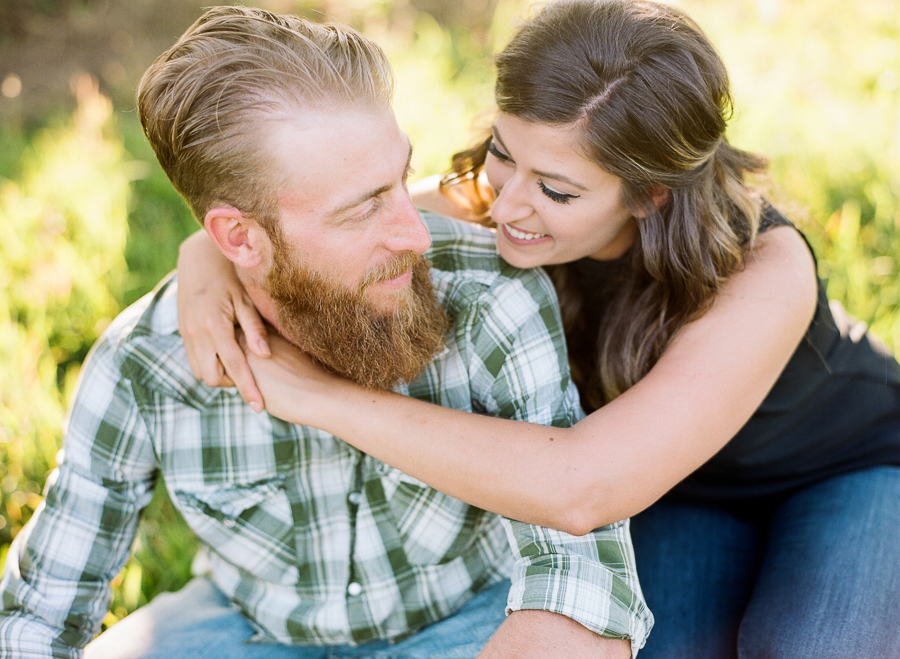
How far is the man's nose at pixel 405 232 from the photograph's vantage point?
176cm

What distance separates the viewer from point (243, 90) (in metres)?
1.65

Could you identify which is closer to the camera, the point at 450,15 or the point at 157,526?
the point at 157,526

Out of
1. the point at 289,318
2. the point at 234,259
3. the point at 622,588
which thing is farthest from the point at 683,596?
the point at 234,259

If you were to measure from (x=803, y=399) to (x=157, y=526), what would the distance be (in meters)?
2.33

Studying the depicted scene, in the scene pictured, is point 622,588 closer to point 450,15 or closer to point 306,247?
point 306,247

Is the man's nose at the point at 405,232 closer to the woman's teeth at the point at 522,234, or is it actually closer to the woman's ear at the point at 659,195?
the woman's teeth at the point at 522,234

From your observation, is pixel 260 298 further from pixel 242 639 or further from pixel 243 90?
pixel 242 639

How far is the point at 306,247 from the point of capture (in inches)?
70.3

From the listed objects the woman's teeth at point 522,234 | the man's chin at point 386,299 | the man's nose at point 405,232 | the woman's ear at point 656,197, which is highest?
the man's nose at point 405,232

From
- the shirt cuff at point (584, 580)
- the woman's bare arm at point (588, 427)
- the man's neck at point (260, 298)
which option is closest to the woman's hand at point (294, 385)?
the woman's bare arm at point (588, 427)

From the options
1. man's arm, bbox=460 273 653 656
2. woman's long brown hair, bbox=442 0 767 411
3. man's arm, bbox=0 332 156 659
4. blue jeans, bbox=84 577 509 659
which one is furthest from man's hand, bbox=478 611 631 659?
man's arm, bbox=0 332 156 659

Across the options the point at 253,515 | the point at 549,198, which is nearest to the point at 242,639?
the point at 253,515

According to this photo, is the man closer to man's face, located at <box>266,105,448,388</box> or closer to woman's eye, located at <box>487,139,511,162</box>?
man's face, located at <box>266,105,448,388</box>

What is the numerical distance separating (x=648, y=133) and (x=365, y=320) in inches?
35.4
